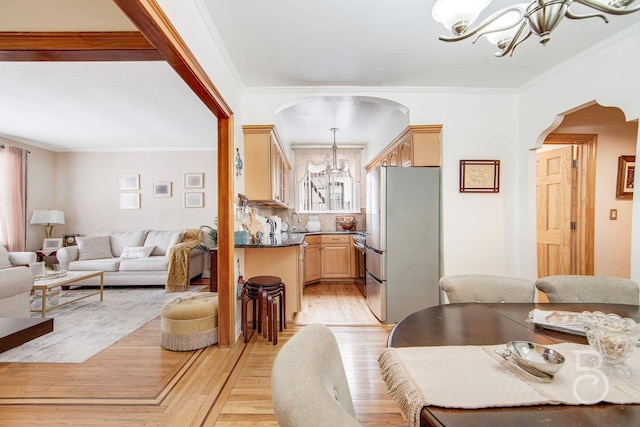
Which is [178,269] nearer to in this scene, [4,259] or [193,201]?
[193,201]

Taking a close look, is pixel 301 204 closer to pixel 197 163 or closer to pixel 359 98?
pixel 197 163

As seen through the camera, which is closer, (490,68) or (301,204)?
(490,68)

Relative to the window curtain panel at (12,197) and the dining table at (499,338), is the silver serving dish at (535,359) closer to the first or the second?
the dining table at (499,338)

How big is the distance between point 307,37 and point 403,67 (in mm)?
1009

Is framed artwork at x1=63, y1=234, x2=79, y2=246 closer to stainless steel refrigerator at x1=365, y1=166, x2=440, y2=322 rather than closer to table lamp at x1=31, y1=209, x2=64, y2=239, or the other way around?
table lamp at x1=31, y1=209, x2=64, y2=239

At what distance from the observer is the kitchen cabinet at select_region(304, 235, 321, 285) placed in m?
4.61

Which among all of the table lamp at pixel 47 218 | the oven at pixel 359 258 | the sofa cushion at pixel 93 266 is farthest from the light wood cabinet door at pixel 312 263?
the table lamp at pixel 47 218

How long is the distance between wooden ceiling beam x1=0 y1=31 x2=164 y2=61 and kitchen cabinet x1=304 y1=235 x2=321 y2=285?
3366 mm

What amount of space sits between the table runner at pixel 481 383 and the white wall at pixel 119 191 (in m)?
5.23

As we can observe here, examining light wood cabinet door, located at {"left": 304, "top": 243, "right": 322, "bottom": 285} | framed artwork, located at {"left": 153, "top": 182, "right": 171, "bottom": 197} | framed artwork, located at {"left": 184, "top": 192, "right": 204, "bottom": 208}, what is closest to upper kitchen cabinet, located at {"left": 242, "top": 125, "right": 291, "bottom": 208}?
light wood cabinet door, located at {"left": 304, "top": 243, "right": 322, "bottom": 285}

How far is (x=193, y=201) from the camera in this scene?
217 inches

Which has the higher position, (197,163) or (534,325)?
(197,163)

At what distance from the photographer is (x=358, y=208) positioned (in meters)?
5.65

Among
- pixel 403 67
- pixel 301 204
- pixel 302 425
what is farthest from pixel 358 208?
pixel 302 425
